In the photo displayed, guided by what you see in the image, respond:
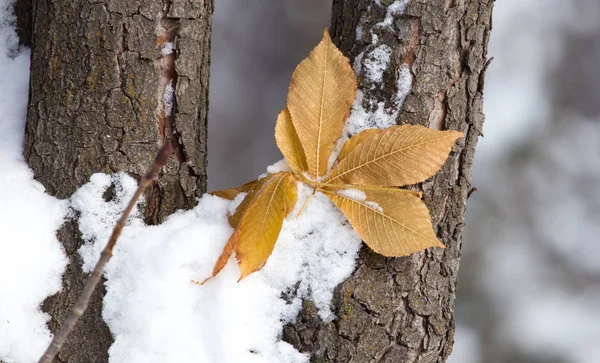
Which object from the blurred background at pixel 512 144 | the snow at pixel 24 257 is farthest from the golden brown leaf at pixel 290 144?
the blurred background at pixel 512 144

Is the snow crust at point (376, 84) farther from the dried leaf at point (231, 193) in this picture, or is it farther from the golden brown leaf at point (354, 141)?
the dried leaf at point (231, 193)

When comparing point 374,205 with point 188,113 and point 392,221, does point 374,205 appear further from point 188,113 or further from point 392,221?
point 188,113

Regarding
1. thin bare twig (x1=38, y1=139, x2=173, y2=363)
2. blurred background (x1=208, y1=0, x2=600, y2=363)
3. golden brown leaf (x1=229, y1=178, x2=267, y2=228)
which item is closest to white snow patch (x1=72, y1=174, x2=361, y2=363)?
golden brown leaf (x1=229, y1=178, x2=267, y2=228)

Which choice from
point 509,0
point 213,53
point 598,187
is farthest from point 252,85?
point 598,187

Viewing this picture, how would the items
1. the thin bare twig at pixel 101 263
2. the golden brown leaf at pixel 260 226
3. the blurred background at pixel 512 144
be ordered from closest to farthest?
the thin bare twig at pixel 101 263 < the golden brown leaf at pixel 260 226 < the blurred background at pixel 512 144

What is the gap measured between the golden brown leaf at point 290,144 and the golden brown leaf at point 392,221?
0.07 meters

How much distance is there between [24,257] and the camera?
1.83 ft

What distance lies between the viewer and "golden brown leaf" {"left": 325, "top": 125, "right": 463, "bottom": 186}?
519mm

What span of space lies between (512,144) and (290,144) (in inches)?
37.1

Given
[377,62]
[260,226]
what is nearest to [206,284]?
[260,226]

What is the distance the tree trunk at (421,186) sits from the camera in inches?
20.7

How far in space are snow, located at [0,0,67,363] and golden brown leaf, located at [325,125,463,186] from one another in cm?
34

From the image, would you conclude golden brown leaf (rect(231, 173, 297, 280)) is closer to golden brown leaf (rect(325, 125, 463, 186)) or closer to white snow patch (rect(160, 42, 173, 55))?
golden brown leaf (rect(325, 125, 463, 186))

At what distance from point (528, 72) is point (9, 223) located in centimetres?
122
